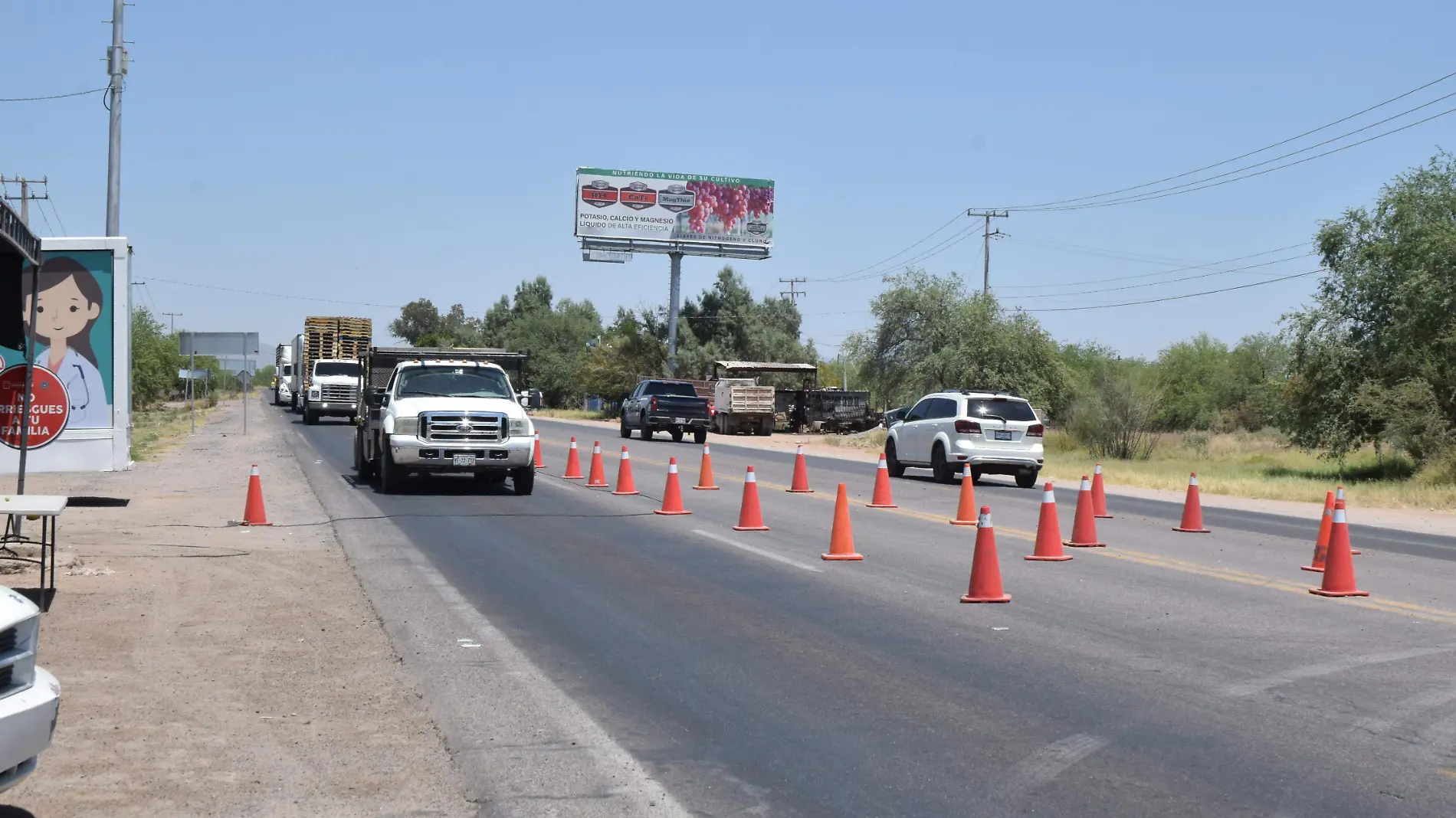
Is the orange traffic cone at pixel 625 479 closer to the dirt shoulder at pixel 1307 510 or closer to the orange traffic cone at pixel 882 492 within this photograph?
the orange traffic cone at pixel 882 492

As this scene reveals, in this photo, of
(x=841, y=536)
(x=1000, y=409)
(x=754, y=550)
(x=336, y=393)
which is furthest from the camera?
(x=336, y=393)

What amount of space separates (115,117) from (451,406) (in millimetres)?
12445

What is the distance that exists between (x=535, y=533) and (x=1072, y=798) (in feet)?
35.5

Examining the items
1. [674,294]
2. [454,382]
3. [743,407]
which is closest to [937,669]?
[454,382]

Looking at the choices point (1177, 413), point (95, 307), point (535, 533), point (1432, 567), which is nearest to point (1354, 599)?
point (1432, 567)

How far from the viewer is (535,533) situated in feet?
52.3

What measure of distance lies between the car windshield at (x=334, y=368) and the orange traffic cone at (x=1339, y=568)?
44.3 meters

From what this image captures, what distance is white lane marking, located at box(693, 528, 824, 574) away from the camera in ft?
43.5

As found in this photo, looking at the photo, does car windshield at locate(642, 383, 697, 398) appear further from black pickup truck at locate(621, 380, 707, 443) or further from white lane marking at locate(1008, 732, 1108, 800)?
white lane marking at locate(1008, 732, 1108, 800)

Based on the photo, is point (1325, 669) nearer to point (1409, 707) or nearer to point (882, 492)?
point (1409, 707)

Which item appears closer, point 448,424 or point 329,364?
point 448,424

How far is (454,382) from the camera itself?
21.7 metres

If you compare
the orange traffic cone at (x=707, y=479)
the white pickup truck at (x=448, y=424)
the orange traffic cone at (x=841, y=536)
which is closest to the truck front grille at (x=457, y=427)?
the white pickup truck at (x=448, y=424)

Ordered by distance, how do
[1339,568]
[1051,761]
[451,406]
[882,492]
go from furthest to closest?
[451,406], [882,492], [1339,568], [1051,761]
